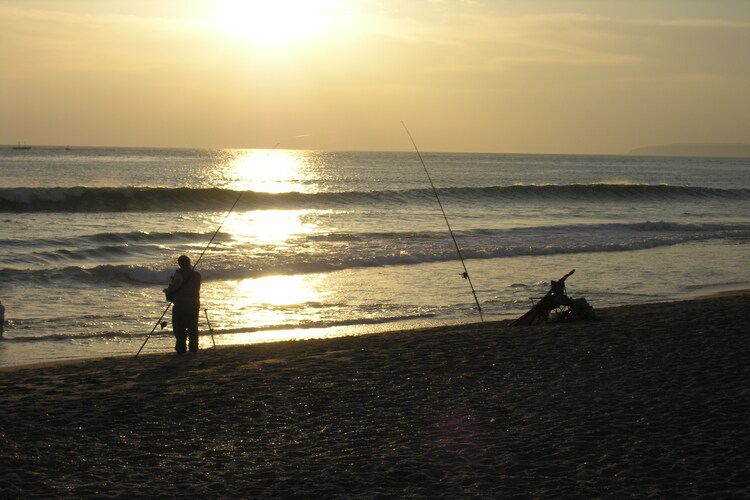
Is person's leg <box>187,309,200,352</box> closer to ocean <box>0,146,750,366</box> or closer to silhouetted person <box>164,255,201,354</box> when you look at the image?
silhouetted person <box>164,255,201,354</box>

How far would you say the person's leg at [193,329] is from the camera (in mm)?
9711

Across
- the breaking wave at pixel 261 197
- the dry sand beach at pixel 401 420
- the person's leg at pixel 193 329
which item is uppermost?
the breaking wave at pixel 261 197

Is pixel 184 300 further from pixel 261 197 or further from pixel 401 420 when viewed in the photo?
pixel 261 197

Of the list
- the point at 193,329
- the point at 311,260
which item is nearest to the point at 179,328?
the point at 193,329

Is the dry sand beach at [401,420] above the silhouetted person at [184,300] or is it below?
below

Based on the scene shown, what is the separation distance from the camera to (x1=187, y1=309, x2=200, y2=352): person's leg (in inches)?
382

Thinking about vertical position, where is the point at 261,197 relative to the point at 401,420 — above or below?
above

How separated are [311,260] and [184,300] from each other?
399 inches

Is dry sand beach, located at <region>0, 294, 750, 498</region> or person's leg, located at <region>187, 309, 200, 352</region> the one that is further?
person's leg, located at <region>187, 309, 200, 352</region>

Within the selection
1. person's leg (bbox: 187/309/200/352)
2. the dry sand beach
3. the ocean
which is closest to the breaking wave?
the ocean

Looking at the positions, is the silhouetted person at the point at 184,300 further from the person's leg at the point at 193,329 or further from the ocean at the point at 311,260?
the ocean at the point at 311,260

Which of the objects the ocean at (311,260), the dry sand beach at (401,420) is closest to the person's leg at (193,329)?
the dry sand beach at (401,420)

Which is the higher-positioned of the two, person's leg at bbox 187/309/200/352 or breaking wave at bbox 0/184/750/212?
breaking wave at bbox 0/184/750/212

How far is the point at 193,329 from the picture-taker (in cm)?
977
